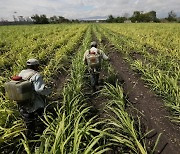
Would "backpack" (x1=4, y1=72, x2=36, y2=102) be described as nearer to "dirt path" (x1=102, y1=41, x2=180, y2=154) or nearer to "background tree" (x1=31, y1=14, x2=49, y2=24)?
"dirt path" (x1=102, y1=41, x2=180, y2=154)

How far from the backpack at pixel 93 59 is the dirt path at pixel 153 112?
3.38 feet

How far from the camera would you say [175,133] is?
135 inches

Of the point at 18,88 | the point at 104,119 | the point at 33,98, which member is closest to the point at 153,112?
the point at 104,119

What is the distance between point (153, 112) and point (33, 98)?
2.32 meters

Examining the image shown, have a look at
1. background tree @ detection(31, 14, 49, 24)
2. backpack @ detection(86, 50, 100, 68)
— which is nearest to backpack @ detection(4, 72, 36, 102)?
backpack @ detection(86, 50, 100, 68)

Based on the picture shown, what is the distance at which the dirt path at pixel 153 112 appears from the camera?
10.4ft

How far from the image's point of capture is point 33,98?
322cm

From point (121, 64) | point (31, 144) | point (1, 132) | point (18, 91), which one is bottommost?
point (121, 64)

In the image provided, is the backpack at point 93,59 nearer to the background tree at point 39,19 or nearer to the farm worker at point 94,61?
the farm worker at point 94,61

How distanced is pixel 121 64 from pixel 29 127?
5.41 m

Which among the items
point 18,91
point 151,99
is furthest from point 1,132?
point 151,99

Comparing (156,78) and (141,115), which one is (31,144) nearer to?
(141,115)

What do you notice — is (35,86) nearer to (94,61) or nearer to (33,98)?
(33,98)

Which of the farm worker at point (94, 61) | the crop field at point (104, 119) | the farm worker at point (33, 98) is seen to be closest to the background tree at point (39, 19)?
the crop field at point (104, 119)
